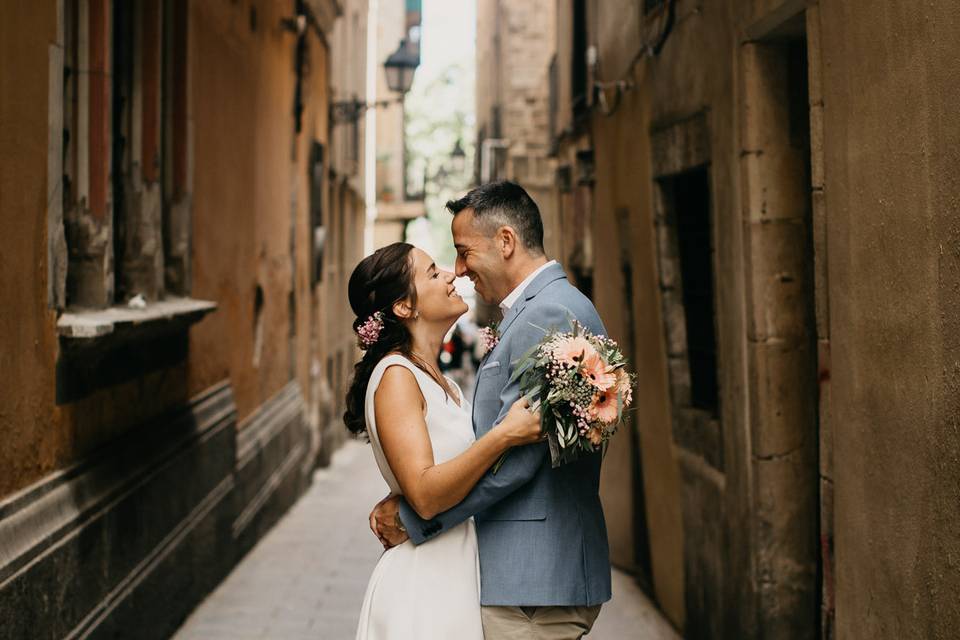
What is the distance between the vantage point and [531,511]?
313 centimetres

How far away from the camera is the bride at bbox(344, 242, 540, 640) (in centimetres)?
305

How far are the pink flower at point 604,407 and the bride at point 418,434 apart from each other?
5.9 inches

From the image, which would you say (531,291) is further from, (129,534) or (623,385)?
(129,534)

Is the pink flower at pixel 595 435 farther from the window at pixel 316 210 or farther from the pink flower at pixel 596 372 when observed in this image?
the window at pixel 316 210

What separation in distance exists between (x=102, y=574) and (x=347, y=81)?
15.5 meters

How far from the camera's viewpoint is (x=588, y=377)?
9.43 feet

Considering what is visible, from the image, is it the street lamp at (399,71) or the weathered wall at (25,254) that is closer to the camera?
the weathered wall at (25,254)

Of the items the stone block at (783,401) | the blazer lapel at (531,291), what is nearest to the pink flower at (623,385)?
the blazer lapel at (531,291)

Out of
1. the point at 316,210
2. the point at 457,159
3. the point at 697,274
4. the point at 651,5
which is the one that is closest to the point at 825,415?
the point at 697,274

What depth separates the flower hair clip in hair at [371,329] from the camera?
11.0 ft

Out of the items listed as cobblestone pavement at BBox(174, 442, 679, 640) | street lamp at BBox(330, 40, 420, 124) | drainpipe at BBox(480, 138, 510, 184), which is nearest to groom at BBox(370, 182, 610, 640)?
cobblestone pavement at BBox(174, 442, 679, 640)

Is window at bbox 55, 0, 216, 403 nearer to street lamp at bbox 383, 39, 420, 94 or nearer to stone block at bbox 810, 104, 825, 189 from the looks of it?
stone block at bbox 810, 104, 825, 189

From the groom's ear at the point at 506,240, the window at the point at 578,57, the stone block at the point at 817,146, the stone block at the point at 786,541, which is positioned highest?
the window at the point at 578,57

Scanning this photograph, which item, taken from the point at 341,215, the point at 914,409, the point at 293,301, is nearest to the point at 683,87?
the point at 914,409
